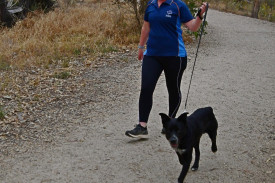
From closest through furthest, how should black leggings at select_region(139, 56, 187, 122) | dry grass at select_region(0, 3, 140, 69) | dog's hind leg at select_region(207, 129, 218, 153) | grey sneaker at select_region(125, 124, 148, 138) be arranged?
dog's hind leg at select_region(207, 129, 218, 153) < black leggings at select_region(139, 56, 187, 122) < grey sneaker at select_region(125, 124, 148, 138) < dry grass at select_region(0, 3, 140, 69)

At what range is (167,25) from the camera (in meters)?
4.25

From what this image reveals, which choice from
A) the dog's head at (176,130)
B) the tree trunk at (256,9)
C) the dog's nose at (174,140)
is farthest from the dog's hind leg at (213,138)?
the tree trunk at (256,9)

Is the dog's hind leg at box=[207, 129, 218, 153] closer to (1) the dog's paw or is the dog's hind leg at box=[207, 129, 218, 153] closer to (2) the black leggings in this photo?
(1) the dog's paw

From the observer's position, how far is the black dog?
3.59 meters

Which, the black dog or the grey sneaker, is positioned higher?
the black dog

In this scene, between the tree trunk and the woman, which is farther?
the tree trunk

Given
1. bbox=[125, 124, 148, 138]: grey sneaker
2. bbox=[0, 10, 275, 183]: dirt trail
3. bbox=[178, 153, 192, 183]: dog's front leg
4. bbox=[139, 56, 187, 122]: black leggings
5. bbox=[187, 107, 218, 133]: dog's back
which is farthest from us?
bbox=[125, 124, 148, 138]: grey sneaker

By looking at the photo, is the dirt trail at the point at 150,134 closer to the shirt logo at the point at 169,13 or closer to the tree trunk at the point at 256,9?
the shirt logo at the point at 169,13

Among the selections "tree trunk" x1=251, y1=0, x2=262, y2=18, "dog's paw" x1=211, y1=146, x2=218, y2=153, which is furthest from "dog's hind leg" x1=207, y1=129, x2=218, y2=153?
"tree trunk" x1=251, y1=0, x2=262, y2=18

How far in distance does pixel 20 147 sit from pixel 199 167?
83.6 inches

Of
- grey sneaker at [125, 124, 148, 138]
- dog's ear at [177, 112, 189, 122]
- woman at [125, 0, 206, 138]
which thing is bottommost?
grey sneaker at [125, 124, 148, 138]

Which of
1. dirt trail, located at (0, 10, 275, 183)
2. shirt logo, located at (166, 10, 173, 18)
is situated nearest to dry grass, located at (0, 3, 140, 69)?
dirt trail, located at (0, 10, 275, 183)

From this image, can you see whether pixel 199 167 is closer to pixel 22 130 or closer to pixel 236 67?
pixel 22 130

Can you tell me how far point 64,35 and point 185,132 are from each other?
681 cm
